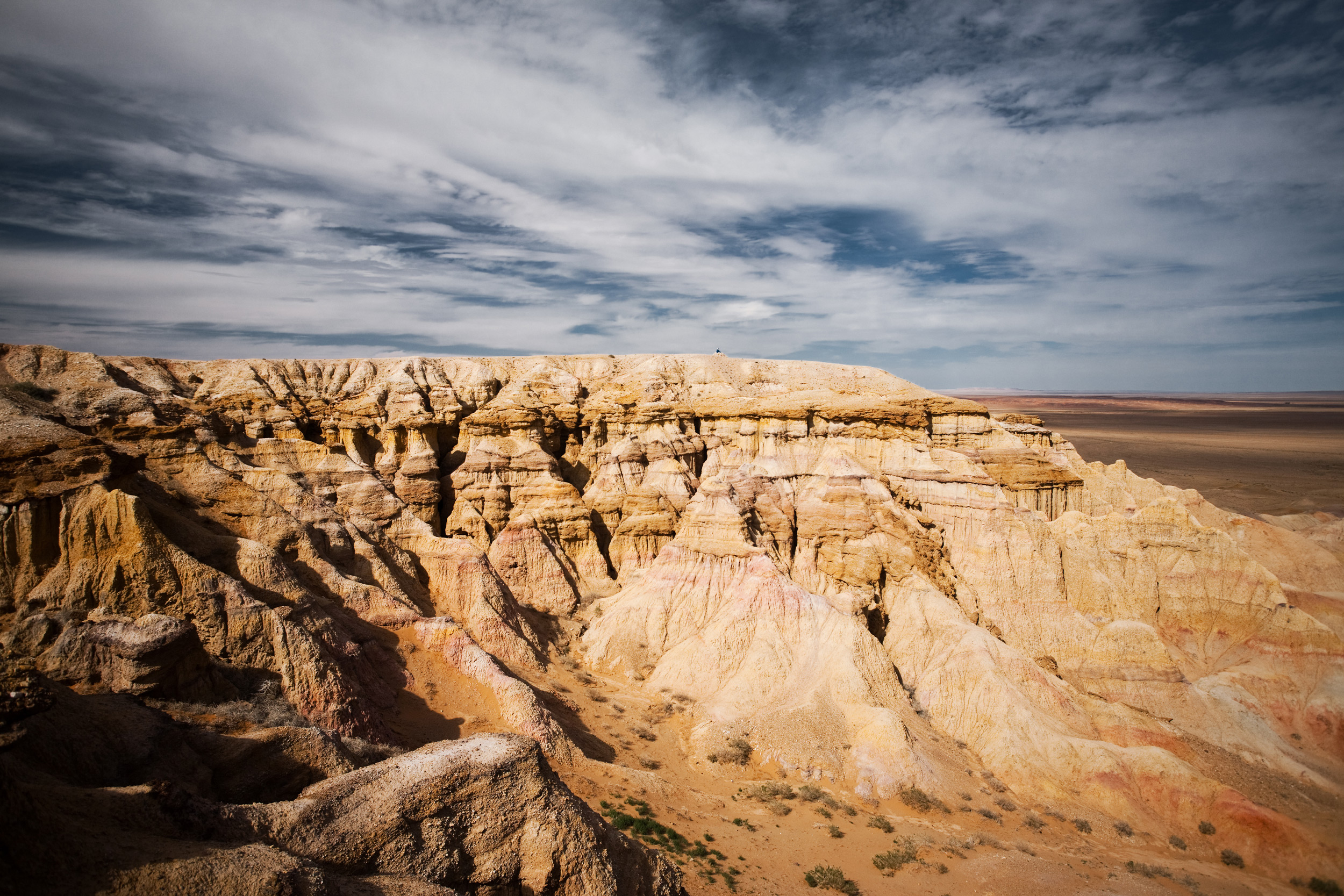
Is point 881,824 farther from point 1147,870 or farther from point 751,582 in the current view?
point 751,582

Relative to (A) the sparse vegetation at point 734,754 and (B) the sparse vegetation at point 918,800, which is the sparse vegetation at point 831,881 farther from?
(A) the sparse vegetation at point 734,754

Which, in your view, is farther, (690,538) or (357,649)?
(690,538)

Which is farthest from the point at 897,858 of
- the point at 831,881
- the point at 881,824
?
the point at 831,881

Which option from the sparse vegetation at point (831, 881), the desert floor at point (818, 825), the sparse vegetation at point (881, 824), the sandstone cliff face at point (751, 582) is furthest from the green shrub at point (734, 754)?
the sparse vegetation at point (831, 881)

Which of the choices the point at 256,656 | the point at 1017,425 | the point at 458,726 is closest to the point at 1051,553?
the point at 1017,425

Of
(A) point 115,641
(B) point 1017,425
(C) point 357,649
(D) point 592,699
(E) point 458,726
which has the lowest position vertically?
(D) point 592,699

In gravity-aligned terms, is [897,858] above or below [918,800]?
above

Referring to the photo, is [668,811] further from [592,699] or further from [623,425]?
[623,425]

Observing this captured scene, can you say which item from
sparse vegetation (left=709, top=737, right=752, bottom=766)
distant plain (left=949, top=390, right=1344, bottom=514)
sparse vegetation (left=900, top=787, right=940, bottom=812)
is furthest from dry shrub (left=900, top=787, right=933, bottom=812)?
A: distant plain (left=949, top=390, right=1344, bottom=514)

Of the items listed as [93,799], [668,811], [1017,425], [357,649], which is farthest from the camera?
[1017,425]
